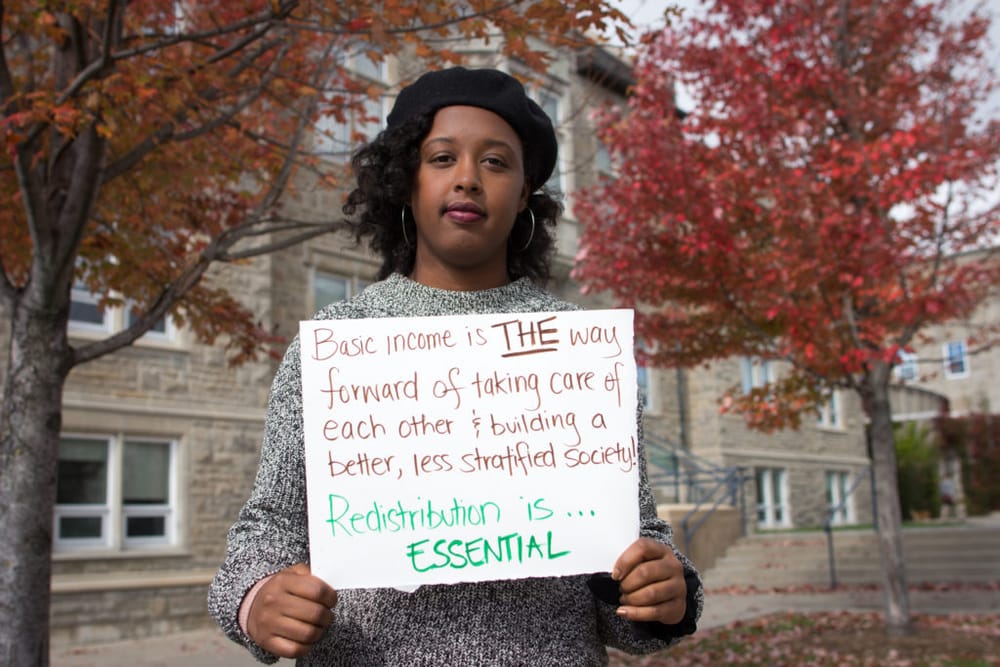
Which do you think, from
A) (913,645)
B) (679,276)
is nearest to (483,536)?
(679,276)

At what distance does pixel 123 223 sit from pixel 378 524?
5.61m

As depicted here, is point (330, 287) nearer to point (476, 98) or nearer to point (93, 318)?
point (93, 318)

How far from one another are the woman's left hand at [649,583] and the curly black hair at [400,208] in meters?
0.75

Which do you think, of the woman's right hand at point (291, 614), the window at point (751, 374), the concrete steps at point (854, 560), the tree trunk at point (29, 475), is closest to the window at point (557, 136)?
the woman's right hand at point (291, 614)

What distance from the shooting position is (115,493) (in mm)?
10930

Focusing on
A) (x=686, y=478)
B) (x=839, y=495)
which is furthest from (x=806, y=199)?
(x=839, y=495)

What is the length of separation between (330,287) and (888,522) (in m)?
8.16

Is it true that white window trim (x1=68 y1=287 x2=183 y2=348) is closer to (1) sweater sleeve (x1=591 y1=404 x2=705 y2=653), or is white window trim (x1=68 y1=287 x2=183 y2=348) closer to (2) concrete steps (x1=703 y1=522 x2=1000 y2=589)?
(2) concrete steps (x1=703 y1=522 x2=1000 y2=589)

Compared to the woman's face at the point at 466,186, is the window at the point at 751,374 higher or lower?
higher

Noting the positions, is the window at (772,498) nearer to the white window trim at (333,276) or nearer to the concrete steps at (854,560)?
the concrete steps at (854,560)

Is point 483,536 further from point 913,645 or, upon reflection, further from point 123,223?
point 913,645

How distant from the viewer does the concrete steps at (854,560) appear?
43.2 feet

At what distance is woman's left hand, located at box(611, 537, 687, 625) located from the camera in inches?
61.1

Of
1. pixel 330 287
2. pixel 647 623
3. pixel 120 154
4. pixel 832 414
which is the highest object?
pixel 330 287
